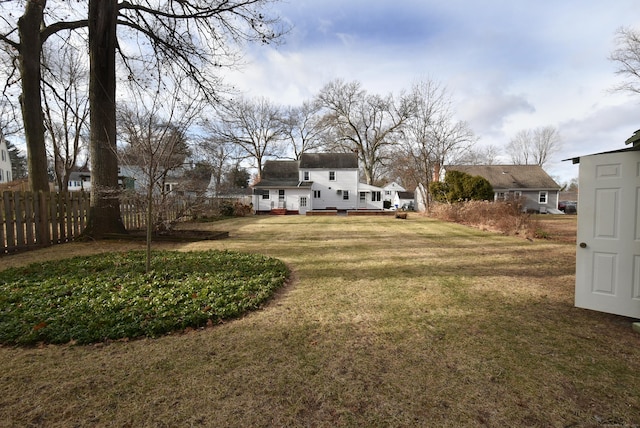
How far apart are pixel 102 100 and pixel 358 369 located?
420 inches

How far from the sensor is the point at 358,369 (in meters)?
2.85

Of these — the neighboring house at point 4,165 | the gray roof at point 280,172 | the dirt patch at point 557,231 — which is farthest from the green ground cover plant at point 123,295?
the neighboring house at point 4,165

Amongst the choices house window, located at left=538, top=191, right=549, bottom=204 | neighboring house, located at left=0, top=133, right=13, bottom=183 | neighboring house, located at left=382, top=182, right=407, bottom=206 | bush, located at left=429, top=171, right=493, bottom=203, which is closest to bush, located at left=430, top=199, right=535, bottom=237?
bush, located at left=429, top=171, right=493, bottom=203

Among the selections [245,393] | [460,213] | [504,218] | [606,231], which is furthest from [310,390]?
[460,213]

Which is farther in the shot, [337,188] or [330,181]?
[330,181]

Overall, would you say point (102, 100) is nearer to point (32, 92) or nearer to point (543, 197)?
point (32, 92)

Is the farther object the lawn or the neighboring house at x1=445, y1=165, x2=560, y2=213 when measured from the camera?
the neighboring house at x1=445, y1=165, x2=560, y2=213

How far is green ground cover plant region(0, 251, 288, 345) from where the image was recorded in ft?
11.5

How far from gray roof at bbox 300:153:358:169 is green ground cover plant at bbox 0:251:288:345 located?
29.2 m

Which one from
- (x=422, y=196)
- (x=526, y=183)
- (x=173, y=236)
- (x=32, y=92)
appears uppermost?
(x=32, y=92)

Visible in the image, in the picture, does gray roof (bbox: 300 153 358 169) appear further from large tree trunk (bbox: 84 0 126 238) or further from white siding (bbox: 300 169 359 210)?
large tree trunk (bbox: 84 0 126 238)

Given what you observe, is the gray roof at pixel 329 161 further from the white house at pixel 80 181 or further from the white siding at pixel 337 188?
the white house at pixel 80 181

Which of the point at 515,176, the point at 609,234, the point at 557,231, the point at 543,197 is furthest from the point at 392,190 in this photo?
the point at 609,234

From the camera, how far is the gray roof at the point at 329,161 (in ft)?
116
